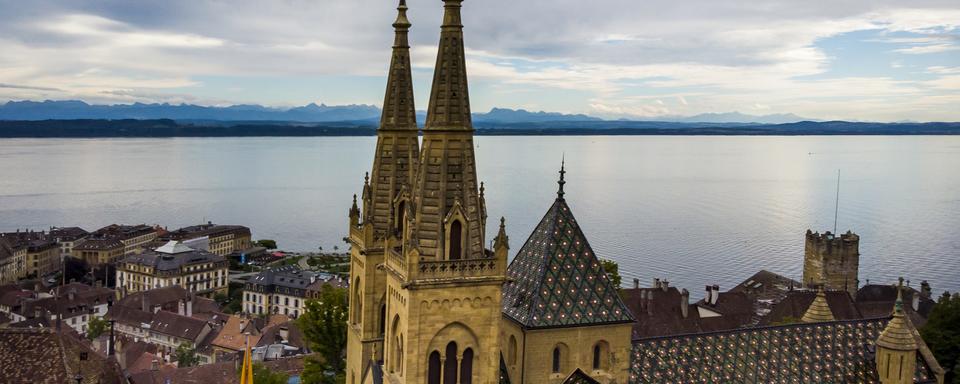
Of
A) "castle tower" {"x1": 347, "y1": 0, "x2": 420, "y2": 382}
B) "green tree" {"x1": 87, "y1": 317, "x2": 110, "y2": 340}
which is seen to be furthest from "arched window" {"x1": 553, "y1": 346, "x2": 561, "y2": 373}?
"green tree" {"x1": 87, "y1": 317, "x2": 110, "y2": 340}

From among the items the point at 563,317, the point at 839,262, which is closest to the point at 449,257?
the point at 563,317

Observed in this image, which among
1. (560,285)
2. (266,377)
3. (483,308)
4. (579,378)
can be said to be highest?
(560,285)

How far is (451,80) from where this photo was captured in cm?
2569

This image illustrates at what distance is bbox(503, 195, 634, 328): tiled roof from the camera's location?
28672 mm

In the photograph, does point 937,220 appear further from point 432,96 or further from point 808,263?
point 432,96

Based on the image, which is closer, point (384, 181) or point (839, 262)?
point (384, 181)

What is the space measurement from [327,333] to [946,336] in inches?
1330

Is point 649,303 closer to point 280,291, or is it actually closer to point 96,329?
point 96,329

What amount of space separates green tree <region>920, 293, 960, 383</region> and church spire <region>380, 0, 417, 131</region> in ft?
93.7

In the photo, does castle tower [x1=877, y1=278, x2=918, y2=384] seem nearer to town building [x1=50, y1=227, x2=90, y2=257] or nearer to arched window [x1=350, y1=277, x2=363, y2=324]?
arched window [x1=350, y1=277, x2=363, y2=324]

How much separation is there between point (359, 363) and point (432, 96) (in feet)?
43.2

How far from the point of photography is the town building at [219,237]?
145750 millimetres

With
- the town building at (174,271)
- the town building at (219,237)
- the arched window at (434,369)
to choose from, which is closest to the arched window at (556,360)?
the arched window at (434,369)

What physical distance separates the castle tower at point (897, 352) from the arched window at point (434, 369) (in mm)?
17732
